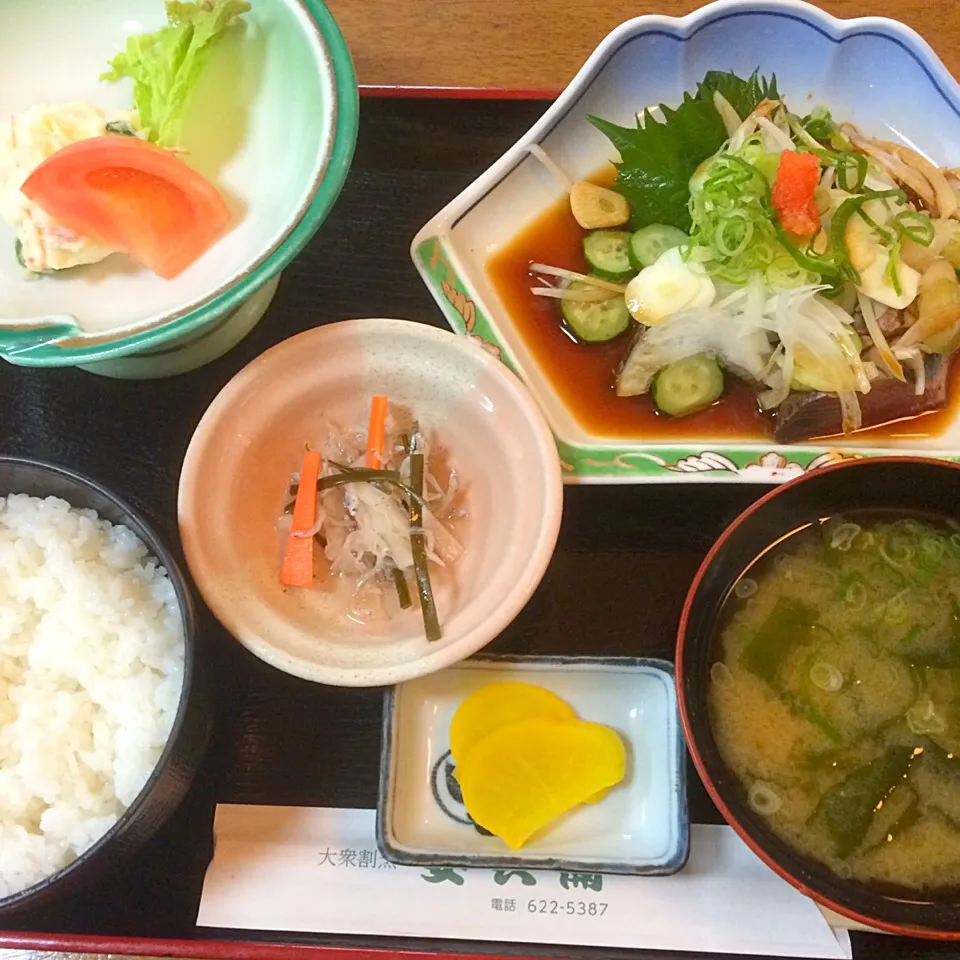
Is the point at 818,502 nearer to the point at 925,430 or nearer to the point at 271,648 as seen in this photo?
the point at 925,430

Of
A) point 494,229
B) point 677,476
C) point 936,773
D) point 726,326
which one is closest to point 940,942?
point 936,773

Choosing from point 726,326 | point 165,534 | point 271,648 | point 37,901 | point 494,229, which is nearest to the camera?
point 37,901

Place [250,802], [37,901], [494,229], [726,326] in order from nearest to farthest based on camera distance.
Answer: [37,901] < [250,802] < [726,326] < [494,229]

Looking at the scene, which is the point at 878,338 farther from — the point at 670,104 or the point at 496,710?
the point at 496,710

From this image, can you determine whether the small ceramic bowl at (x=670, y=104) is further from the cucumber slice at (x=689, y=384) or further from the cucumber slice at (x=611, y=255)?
the cucumber slice at (x=611, y=255)

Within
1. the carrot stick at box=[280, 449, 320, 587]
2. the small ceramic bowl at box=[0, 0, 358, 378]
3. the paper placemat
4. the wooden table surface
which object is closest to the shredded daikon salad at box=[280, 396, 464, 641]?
the carrot stick at box=[280, 449, 320, 587]

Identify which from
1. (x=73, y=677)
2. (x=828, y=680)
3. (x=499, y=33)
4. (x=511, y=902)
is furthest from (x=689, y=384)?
(x=73, y=677)
